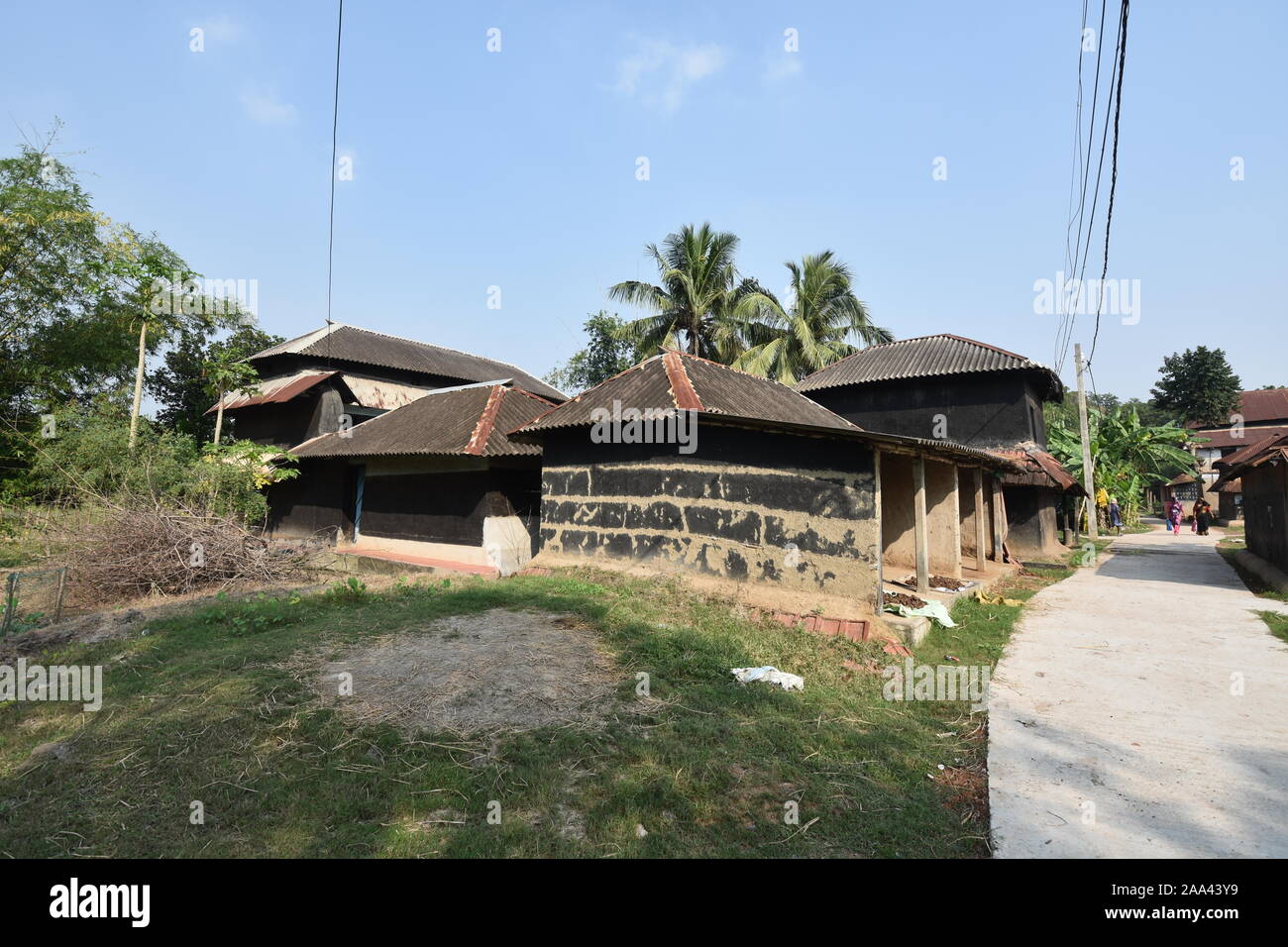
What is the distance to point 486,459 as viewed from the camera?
12.2 m

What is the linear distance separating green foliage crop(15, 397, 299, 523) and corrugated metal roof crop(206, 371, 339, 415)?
13.9 feet

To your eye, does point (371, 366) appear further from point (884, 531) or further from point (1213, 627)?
point (1213, 627)

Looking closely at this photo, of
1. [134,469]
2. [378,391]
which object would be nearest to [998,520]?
[134,469]

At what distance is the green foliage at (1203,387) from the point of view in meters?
39.7

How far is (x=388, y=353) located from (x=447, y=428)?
1170 centimetres

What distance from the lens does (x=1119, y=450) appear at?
25578 millimetres

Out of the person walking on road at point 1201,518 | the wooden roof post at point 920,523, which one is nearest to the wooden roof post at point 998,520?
the wooden roof post at point 920,523

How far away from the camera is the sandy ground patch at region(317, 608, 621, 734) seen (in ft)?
15.6

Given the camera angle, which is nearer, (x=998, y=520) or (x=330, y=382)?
(x=998, y=520)

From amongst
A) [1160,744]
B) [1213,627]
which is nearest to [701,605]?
[1160,744]

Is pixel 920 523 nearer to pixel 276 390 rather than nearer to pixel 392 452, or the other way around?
pixel 392 452

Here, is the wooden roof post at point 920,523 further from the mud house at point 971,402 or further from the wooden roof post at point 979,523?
the mud house at point 971,402

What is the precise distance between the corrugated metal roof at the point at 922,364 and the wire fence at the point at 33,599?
20.6 m
